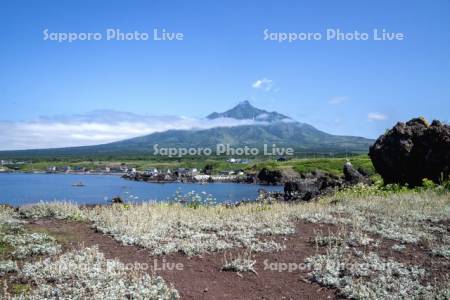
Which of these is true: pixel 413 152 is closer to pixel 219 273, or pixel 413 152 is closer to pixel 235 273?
pixel 235 273

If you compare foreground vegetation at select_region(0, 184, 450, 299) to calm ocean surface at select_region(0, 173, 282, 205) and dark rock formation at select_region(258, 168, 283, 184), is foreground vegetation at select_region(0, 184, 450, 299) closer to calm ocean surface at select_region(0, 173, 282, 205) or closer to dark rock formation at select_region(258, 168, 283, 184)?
calm ocean surface at select_region(0, 173, 282, 205)

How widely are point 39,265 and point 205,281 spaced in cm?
448

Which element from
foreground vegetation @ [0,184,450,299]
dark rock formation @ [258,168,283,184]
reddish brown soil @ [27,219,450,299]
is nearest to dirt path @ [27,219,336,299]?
reddish brown soil @ [27,219,450,299]

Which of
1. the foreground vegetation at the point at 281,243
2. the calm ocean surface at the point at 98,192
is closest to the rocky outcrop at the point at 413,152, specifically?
the foreground vegetation at the point at 281,243

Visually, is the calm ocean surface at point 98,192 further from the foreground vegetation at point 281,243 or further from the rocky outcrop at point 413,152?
the foreground vegetation at point 281,243

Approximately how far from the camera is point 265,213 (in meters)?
20.8

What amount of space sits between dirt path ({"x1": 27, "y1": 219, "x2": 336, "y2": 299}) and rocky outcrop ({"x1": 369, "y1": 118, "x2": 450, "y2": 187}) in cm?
1806

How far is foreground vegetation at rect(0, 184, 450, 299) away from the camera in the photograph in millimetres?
12914

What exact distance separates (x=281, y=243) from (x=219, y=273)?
12.1 ft

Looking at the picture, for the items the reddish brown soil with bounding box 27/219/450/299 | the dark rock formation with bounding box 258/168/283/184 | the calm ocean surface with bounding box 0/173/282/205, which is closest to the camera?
the reddish brown soil with bounding box 27/219/450/299

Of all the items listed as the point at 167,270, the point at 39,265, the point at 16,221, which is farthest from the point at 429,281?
the point at 16,221

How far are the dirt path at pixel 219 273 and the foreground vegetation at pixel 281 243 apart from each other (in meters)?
0.37

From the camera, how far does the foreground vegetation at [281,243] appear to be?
12914 millimetres

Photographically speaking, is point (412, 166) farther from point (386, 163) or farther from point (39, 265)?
point (39, 265)
